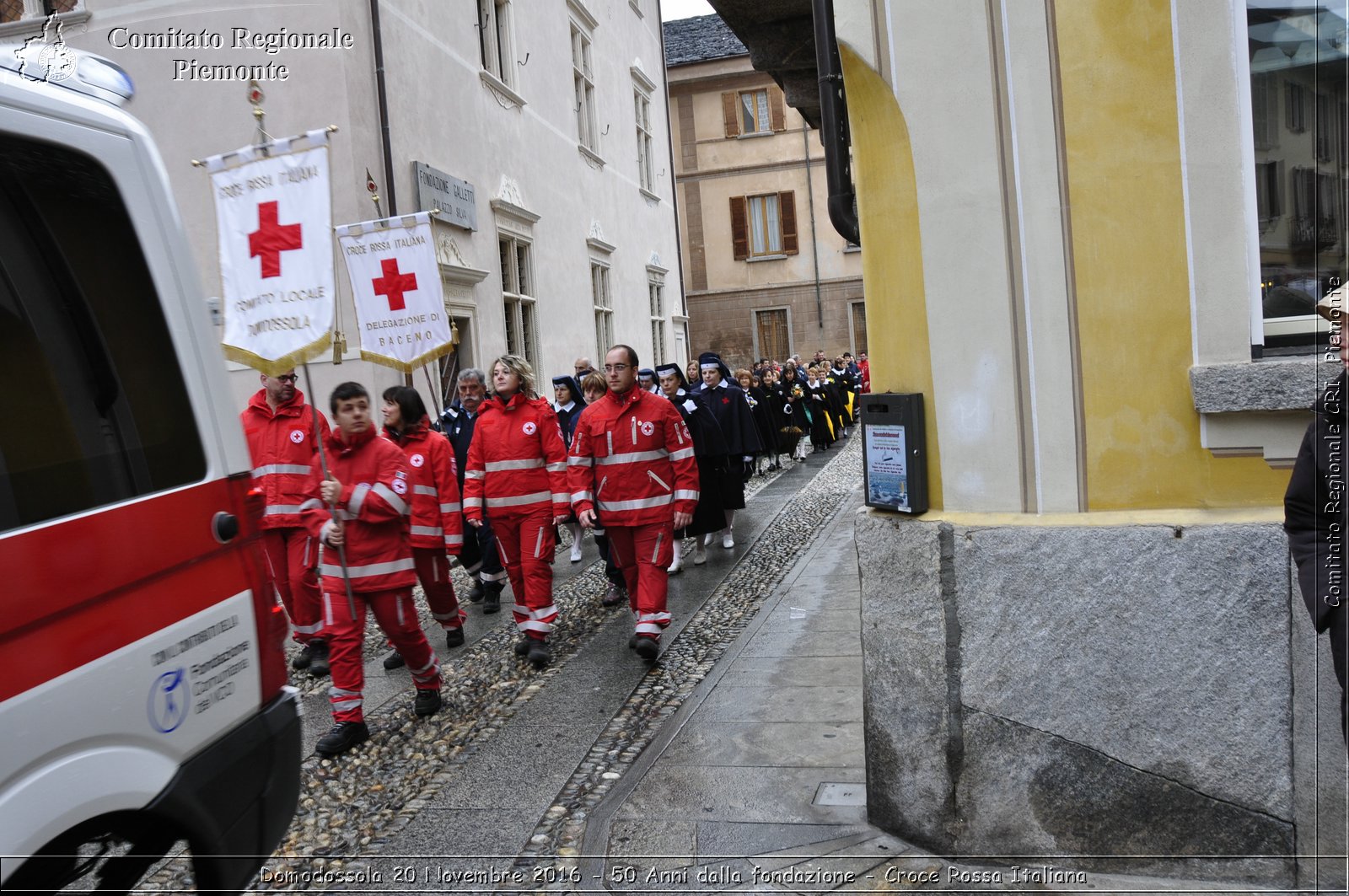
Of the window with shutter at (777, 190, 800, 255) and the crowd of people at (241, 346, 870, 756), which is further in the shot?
the window with shutter at (777, 190, 800, 255)

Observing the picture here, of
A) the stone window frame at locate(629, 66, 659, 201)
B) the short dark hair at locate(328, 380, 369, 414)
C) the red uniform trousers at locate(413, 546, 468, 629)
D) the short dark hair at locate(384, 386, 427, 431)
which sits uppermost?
the stone window frame at locate(629, 66, 659, 201)

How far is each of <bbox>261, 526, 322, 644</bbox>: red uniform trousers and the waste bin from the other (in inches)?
159

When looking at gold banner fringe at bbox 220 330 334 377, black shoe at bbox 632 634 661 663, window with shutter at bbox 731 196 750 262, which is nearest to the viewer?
gold banner fringe at bbox 220 330 334 377

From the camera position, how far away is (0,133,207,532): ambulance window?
2.38 meters

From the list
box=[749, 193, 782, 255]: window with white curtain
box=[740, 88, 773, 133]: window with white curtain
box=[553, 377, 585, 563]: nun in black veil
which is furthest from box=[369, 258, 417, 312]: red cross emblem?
box=[740, 88, 773, 133]: window with white curtain

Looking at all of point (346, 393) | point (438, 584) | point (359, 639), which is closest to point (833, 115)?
point (346, 393)

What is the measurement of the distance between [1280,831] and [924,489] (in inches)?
58.3

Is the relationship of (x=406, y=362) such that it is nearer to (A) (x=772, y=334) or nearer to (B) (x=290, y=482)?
(B) (x=290, y=482)

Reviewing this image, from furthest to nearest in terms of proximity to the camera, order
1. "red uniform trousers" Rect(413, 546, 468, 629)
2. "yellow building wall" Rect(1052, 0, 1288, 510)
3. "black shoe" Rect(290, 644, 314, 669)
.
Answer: "black shoe" Rect(290, 644, 314, 669), "red uniform trousers" Rect(413, 546, 468, 629), "yellow building wall" Rect(1052, 0, 1288, 510)

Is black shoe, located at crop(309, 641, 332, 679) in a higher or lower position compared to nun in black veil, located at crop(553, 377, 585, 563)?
lower

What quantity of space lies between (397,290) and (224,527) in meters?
5.75

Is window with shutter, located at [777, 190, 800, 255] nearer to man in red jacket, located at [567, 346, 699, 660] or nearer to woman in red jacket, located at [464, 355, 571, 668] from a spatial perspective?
woman in red jacket, located at [464, 355, 571, 668]

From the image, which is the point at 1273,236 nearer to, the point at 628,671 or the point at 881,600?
the point at 881,600

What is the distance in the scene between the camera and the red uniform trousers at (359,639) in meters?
5.41
